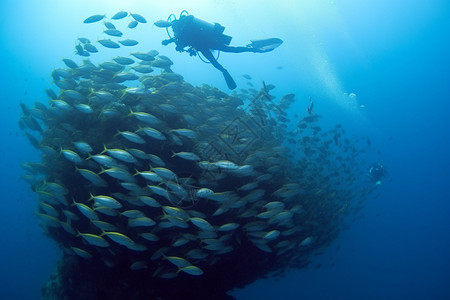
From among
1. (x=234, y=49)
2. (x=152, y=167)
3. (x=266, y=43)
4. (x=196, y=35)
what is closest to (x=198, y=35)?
(x=196, y=35)

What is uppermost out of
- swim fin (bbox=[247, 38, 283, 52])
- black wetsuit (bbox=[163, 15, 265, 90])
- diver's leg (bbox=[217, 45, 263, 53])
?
swim fin (bbox=[247, 38, 283, 52])

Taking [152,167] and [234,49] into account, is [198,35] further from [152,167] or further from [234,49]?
[152,167]

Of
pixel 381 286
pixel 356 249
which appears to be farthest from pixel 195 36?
pixel 381 286

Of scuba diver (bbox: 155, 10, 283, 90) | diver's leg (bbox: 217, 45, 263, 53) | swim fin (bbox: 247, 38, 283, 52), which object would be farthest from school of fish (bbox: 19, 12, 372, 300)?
swim fin (bbox: 247, 38, 283, 52)

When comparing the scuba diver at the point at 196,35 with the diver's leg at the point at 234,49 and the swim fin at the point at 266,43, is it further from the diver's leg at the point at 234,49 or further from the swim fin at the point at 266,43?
the swim fin at the point at 266,43

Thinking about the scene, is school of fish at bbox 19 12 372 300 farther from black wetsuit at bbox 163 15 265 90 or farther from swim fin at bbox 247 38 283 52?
swim fin at bbox 247 38 283 52

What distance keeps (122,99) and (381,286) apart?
48996 millimetres

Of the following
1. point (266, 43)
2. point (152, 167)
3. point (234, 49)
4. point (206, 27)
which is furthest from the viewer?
point (266, 43)

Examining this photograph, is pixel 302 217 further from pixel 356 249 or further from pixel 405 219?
pixel 405 219

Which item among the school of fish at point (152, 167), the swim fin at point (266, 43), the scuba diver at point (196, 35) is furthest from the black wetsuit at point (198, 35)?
the swim fin at point (266, 43)

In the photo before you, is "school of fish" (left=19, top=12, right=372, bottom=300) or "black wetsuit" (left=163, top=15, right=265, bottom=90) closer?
"school of fish" (left=19, top=12, right=372, bottom=300)

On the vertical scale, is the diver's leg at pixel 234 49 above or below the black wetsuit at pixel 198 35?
above

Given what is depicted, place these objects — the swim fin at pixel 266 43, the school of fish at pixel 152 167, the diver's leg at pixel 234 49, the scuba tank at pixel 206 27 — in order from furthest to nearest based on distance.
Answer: the swim fin at pixel 266 43
the diver's leg at pixel 234 49
the scuba tank at pixel 206 27
the school of fish at pixel 152 167

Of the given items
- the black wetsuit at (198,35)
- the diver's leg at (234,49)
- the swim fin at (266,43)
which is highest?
the swim fin at (266,43)
